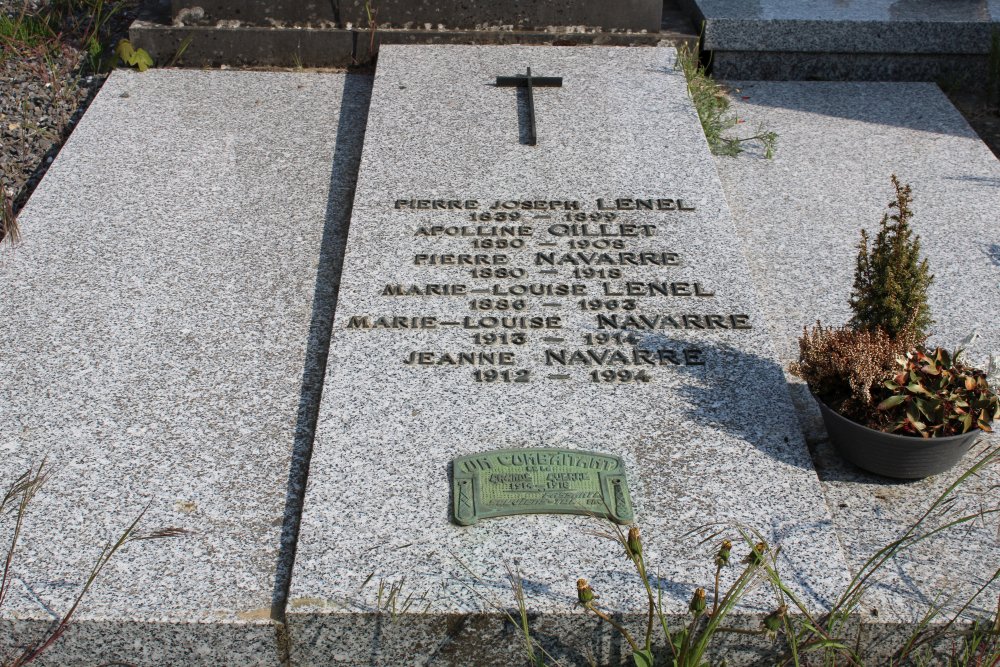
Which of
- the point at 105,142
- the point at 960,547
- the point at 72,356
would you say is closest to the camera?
the point at 960,547

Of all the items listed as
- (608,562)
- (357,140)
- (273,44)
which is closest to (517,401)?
(608,562)

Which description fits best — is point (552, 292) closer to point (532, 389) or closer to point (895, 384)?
point (532, 389)

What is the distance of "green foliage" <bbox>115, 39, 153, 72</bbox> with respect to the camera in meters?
5.62

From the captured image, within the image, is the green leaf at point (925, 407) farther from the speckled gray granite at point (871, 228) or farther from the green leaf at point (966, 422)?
the speckled gray granite at point (871, 228)

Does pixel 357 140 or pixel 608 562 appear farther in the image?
pixel 357 140

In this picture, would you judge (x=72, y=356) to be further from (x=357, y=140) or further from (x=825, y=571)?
(x=825, y=571)

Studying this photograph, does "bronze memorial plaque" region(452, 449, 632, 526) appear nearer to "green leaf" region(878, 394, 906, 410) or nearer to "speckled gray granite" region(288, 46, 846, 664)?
"speckled gray granite" region(288, 46, 846, 664)

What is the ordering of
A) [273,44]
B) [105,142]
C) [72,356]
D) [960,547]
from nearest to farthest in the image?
[960,547]
[72,356]
[105,142]
[273,44]

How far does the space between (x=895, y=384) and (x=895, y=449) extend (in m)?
0.21

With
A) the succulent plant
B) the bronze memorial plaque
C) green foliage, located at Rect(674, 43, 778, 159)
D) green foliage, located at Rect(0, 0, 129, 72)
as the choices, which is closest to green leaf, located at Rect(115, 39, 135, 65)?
green foliage, located at Rect(0, 0, 129, 72)

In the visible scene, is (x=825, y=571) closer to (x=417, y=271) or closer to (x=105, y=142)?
(x=417, y=271)

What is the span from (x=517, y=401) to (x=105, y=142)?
295cm

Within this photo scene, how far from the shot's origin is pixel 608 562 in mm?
2617

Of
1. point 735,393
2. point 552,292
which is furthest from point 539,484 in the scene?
point 552,292
